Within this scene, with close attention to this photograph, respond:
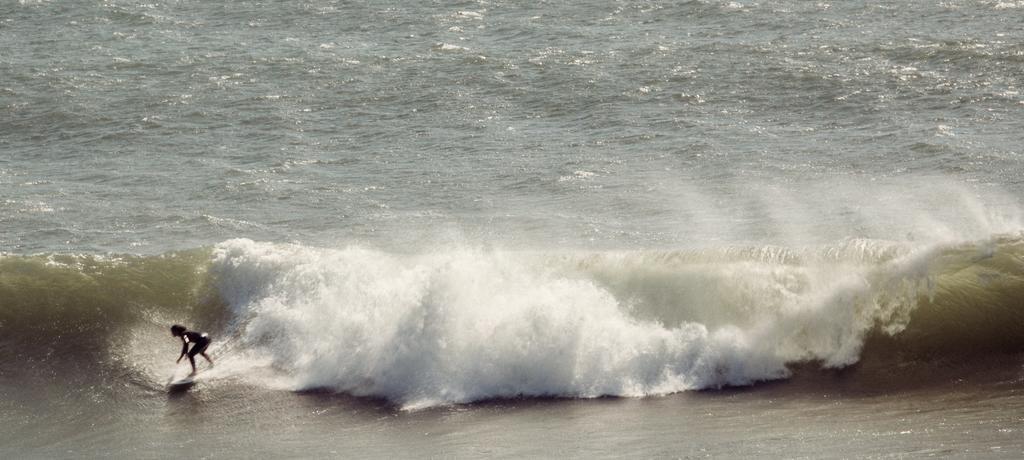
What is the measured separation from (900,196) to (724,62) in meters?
8.26

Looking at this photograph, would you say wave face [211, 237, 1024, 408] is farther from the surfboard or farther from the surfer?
the surfboard

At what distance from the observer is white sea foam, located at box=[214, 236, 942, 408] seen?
14992 mm

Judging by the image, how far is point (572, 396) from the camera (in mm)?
14711

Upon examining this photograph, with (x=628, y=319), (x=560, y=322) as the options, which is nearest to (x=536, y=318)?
(x=560, y=322)

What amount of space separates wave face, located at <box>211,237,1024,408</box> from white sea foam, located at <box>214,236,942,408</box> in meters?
0.02

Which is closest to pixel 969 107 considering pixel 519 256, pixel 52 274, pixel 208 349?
pixel 519 256

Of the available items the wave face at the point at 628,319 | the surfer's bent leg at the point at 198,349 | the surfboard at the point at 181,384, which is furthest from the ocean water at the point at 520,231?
the surfer's bent leg at the point at 198,349

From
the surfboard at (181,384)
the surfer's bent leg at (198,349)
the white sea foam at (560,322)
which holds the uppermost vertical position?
the white sea foam at (560,322)

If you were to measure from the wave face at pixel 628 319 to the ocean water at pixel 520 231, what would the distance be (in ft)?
0.14

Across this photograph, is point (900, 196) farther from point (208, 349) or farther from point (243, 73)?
point (243, 73)

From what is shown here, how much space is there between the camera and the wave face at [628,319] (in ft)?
49.3

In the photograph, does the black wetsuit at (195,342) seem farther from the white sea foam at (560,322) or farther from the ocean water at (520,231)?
the white sea foam at (560,322)

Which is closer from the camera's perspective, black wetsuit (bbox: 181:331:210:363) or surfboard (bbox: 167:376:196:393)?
surfboard (bbox: 167:376:196:393)

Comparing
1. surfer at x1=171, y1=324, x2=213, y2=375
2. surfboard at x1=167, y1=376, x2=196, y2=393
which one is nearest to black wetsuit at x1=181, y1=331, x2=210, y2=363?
surfer at x1=171, y1=324, x2=213, y2=375
